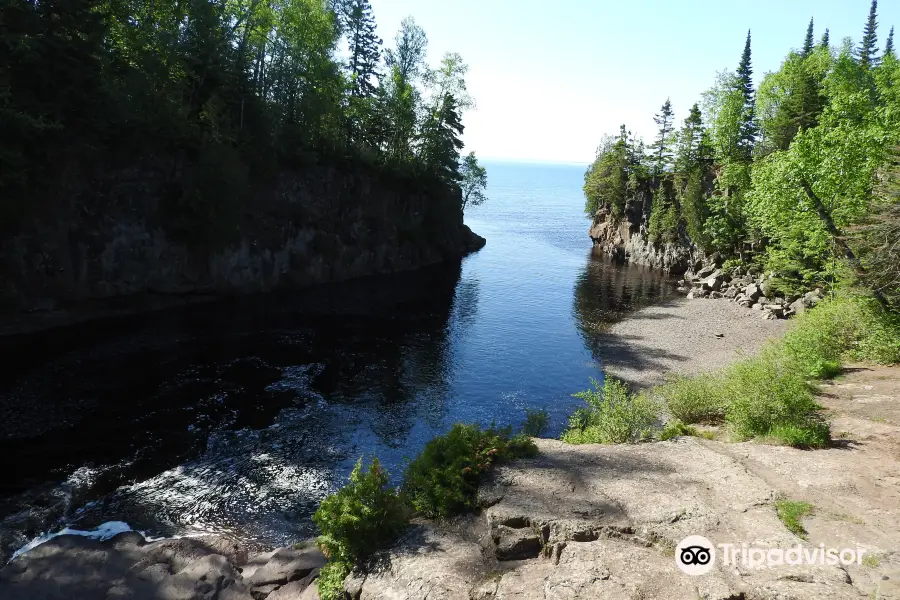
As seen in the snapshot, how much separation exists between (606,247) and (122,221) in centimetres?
6646

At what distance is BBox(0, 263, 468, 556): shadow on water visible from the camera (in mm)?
16750

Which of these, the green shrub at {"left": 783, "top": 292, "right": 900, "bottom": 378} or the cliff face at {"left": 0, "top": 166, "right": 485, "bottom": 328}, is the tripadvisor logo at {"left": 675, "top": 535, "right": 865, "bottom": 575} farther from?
the cliff face at {"left": 0, "top": 166, "right": 485, "bottom": 328}

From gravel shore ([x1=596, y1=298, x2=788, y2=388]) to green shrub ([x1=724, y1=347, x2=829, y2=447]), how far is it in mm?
11731

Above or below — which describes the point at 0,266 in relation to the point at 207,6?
below

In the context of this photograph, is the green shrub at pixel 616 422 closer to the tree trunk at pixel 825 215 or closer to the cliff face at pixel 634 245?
the tree trunk at pixel 825 215

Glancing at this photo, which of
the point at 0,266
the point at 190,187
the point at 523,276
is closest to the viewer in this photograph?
the point at 0,266

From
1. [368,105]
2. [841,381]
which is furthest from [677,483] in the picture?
[368,105]

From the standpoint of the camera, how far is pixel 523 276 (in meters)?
61.6

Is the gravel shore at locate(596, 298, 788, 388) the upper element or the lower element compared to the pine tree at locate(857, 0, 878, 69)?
lower

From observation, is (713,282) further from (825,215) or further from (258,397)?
(258,397)

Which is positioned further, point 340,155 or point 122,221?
point 340,155

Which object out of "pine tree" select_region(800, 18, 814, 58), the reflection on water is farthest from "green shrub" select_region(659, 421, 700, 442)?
"pine tree" select_region(800, 18, 814, 58)

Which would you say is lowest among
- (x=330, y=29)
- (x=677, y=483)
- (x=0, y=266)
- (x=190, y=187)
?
(x=677, y=483)

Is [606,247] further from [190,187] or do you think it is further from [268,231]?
[190,187]
